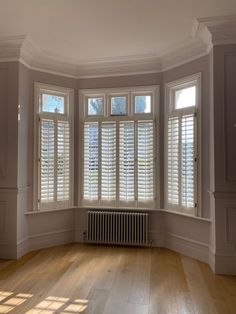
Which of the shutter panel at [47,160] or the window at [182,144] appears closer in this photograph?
the window at [182,144]

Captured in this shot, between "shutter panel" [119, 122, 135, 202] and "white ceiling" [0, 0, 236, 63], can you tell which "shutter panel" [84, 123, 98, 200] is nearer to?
"shutter panel" [119, 122, 135, 202]

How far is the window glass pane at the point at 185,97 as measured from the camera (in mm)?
4004

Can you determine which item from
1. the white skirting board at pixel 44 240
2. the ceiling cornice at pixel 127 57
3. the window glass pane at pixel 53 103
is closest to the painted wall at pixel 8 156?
the white skirting board at pixel 44 240

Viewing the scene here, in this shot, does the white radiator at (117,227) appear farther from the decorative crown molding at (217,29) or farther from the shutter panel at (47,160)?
the decorative crown molding at (217,29)

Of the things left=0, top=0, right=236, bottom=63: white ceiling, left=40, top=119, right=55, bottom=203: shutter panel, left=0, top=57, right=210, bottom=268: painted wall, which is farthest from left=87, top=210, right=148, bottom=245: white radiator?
left=0, top=0, right=236, bottom=63: white ceiling

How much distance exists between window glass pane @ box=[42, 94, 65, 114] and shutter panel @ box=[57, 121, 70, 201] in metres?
0.24

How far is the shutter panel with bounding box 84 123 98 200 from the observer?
179 inches

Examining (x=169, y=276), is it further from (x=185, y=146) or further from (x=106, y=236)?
(x=185, y=146)

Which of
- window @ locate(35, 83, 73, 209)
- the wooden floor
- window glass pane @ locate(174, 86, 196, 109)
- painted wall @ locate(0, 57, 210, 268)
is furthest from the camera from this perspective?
window @ locate(35, 83, 73, 209)

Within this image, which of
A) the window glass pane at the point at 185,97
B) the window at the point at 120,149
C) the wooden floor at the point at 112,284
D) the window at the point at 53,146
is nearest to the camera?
the wooden floor at the point at 112,284

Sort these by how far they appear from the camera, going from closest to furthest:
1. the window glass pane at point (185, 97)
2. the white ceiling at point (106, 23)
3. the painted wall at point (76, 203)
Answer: the white ceiling at point (106, 23) < the painted wall at point (76, 203) < the window glass pane at point (185, 97)

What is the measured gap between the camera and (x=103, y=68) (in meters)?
4.56

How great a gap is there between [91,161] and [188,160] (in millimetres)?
1607

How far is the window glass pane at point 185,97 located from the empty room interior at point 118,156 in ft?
0.10
